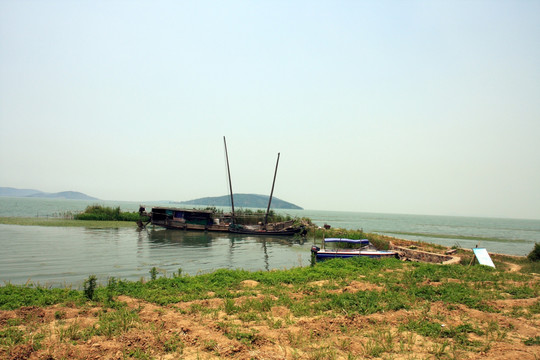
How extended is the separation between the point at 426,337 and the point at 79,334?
800cm

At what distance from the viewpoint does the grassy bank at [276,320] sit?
19.4 ft

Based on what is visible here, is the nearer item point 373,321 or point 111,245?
point 373,321

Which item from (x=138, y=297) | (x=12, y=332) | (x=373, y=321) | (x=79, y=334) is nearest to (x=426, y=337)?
(x=373, y=321)

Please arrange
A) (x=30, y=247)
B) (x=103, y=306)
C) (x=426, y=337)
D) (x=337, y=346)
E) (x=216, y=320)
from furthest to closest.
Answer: (x=30, y=247)
(x=103, y=306)
(x=216, y=320)
(x=426, y=337)
(x=337, y=346)

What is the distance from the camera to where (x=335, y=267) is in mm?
15352

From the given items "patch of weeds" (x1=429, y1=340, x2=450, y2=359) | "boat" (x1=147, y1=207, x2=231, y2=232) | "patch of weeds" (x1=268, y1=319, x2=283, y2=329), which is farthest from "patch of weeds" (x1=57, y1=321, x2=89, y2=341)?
"boat" (x1=147, y1=207, x2=231, y2=232)

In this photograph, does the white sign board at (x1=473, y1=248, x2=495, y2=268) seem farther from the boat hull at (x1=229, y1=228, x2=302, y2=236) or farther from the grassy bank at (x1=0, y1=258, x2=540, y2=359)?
the boat hull at (x1=229, y1=228, x2=302, y2=236)

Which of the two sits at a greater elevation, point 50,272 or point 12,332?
point 12,332

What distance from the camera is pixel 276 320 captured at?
7.76m

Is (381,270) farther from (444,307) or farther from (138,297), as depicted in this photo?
(138,297)

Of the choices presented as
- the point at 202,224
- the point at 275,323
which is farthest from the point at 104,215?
→ the point at 275,323

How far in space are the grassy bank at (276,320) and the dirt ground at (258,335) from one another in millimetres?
24

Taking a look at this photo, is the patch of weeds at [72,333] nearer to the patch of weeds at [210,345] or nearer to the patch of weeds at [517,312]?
A: the patch of weeds at [210,345]

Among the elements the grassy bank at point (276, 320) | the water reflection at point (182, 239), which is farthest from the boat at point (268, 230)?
the grassy bank at point (276, 320)
